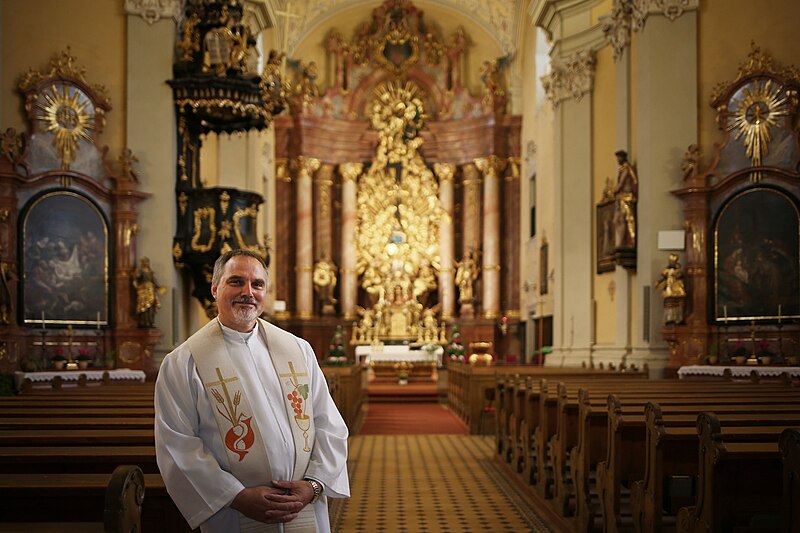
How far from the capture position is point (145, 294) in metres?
12.9

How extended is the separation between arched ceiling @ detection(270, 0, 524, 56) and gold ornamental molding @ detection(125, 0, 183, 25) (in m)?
11.2

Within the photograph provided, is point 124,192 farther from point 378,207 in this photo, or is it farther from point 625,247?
point 378,207

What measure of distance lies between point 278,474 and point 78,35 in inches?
452

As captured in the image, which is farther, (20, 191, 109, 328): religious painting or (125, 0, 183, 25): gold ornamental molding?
(125, 0, 183, 25): gold ornamental molding

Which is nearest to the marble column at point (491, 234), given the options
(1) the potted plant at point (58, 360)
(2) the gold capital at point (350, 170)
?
(2) the gold capital at point (350, 170)

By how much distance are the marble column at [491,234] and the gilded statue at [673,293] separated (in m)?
12.1

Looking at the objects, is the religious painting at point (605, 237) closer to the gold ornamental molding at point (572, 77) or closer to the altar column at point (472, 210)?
the gold ornamental molding at point (572, 77)

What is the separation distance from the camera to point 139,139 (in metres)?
13.4

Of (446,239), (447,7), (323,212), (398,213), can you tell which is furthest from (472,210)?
(447,7)

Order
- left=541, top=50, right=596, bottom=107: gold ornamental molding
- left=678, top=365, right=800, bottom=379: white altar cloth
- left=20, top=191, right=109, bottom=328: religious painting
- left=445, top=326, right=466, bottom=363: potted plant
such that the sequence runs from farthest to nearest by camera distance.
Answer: left=445, top=326, right=466, bottom=363: potted plant
left=541, top=50, right=596, bottom=107: gold ornamental molding
left=20, top=191, right=109, bottom=328: religious painting
left=678, top=365, right=800, bottom=379: white altar cloth

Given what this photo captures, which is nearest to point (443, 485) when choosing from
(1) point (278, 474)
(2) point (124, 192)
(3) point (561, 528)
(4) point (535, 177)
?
(3) point (561, 528)

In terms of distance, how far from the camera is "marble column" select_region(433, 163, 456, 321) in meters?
25.6

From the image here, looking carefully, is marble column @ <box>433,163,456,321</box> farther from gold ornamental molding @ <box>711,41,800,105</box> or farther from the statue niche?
gold ornamental molding @ <box>711,41,800,105</box>

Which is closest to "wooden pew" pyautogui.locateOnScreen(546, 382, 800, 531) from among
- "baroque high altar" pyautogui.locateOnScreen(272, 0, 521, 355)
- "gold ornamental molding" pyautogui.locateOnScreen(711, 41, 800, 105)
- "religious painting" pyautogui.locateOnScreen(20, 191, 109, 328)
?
"gold ornamental molding" pyautogui.locateOnScreen(711, 41, 800, 105)
